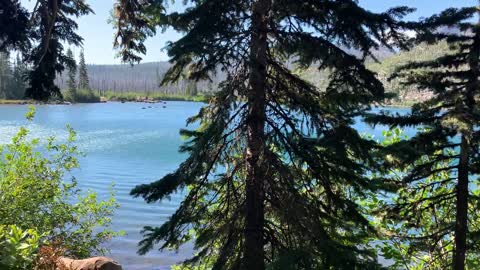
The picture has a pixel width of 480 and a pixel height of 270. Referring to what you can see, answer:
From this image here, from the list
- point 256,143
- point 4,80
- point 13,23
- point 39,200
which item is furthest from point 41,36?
point 4,80

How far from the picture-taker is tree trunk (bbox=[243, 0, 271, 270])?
17.5 ft

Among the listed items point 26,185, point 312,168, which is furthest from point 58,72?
point 312,168

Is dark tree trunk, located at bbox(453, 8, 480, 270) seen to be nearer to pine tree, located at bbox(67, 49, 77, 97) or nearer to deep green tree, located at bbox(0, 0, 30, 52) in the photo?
pine tree, located at bbox(67, 49, 77, 97)

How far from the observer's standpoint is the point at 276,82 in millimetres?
5973

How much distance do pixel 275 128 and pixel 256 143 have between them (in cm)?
34

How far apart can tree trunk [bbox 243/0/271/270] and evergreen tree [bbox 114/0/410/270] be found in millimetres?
12

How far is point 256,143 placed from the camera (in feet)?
17.5

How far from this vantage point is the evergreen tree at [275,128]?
5059 mm

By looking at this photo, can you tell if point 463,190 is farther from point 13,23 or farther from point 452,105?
point 13,23

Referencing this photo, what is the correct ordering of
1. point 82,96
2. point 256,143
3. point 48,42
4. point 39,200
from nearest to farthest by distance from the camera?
point 256,143
point 48,42
point 39,200
point 82,96

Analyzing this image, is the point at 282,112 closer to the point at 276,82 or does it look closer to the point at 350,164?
the point at 276,82

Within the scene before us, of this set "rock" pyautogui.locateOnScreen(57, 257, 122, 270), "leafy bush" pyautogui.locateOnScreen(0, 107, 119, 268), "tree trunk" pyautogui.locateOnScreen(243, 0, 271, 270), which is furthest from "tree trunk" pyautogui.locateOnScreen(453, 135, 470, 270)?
"leafy bush" pyautogui.locateOnScreen(0, 107, 119, 268)

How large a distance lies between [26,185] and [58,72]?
2.33 m

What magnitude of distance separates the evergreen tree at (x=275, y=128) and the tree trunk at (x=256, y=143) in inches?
0.5
